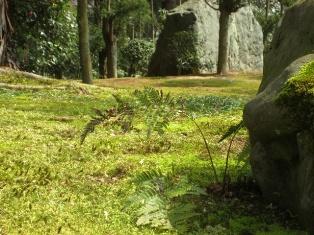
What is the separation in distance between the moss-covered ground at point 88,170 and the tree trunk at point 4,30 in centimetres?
900

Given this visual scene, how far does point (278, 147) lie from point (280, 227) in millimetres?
750

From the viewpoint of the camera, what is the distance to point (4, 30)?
20.8 metres

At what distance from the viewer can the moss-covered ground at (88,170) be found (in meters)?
4.86

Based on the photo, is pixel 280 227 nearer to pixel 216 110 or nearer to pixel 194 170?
pixel 194 170

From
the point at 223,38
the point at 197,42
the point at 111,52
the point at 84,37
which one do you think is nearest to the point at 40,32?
the point at 84,37

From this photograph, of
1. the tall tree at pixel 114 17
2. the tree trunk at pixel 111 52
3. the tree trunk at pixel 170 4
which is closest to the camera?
the tall tree at pixel 114 17

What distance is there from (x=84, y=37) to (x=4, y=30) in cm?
311

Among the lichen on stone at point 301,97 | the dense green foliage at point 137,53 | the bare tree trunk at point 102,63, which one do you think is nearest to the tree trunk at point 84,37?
the lichen on stone at point 301,97

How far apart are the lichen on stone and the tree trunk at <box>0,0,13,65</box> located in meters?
17.1

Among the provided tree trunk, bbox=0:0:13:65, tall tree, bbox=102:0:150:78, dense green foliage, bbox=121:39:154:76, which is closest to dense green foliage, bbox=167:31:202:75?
tall tree, bbox=102:0:150:78

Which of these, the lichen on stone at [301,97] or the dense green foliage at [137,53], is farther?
the dense green foliage at [137,53]

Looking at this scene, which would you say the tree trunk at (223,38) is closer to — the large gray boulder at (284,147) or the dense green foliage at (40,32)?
the dense green foliage at (40,32)

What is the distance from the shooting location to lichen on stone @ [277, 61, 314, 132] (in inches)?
178

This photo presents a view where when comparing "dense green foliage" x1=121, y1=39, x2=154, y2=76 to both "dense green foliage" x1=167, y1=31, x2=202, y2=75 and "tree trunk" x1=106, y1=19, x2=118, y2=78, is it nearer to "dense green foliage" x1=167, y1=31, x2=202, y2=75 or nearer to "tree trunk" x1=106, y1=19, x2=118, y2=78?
"tree trunk" x1=106, y1=19, x2=118, y2=78
